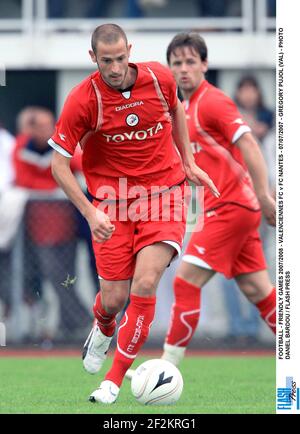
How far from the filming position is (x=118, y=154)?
7727mm

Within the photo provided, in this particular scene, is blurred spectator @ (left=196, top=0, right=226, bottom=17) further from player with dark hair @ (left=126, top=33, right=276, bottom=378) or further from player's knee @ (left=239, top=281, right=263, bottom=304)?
A: player's knee @ (left=239, top=281, right=263, bottom=304)

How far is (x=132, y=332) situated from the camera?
7488 mm

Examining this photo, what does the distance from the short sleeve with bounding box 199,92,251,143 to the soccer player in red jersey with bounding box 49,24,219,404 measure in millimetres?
951

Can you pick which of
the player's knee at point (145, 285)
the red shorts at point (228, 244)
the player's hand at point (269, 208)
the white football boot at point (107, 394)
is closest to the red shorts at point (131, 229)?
the player's knee at point (145, 285)

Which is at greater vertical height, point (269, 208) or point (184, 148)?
point (184, 148)

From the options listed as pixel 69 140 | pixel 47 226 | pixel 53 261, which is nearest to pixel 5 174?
pixel 47 226

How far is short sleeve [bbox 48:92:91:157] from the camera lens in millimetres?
7344

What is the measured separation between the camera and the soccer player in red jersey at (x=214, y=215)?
29.8ft

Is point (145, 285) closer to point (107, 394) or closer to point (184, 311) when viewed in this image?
point (107, 394)

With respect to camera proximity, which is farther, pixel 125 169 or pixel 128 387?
pixel 128 387

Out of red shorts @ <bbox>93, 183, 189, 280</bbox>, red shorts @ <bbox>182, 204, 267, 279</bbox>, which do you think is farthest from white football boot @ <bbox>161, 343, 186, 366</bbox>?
red shorts @ <bbox>93, 183, 189, 280</bbox>

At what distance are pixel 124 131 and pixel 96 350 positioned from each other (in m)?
1.66

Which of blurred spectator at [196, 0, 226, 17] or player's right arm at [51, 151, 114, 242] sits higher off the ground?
blurred spectator at [196, 0, 226, 17]

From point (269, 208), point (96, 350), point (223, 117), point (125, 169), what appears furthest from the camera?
point (223, 117)
